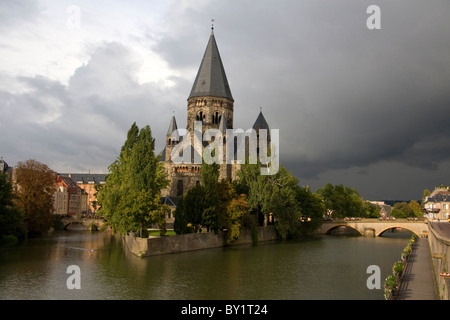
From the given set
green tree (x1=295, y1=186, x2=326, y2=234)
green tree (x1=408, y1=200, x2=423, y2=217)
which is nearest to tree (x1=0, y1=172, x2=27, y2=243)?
green tree (x1=295, y1=186, x2=326, y2=234)

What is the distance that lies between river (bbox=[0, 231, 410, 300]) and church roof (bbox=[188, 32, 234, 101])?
174 ft

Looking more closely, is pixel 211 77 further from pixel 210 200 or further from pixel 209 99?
pixel 210 200

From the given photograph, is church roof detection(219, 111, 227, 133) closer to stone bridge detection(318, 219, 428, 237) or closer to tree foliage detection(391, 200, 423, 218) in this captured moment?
stone bridge detection(318, 219, 428, 237)

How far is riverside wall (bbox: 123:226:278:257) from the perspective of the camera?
42719 mm

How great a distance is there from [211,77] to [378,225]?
154ft

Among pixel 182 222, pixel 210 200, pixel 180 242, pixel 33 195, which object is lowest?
pixel 180 242

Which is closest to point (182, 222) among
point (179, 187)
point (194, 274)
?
point (194, 274)

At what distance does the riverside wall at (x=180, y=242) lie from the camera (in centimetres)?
4272

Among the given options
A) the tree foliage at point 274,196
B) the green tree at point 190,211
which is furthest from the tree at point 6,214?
the tree foliage at point 274,196

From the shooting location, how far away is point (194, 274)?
110 ft
